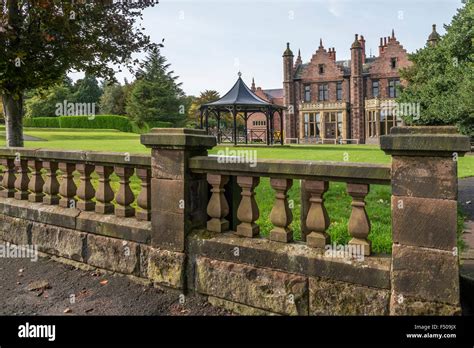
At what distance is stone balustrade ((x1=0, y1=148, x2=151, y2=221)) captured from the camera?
4.35 meters

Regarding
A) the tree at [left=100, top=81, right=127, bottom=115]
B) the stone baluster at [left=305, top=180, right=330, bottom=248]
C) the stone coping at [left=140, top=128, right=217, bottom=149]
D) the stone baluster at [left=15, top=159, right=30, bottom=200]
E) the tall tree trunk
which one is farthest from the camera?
the tree at [left=100, top=81, right=127, bottom=115]

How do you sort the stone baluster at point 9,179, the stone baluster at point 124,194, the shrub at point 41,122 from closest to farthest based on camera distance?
the stone baluster at point 124,194
the stone baluster at point 9,179
the shrub at point 41,122

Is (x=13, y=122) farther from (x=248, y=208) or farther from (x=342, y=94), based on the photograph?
(x=342, y=94)

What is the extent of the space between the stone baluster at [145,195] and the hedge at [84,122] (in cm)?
4578

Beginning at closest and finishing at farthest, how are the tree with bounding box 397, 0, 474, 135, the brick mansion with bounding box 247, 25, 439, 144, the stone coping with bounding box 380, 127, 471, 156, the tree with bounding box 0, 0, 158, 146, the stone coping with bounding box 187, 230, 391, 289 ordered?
the stone coping with bounding box 380, 127, 471, 156
the stone coping with bounding box 187, 230, 391, 289
the tree with bounding box 0, 0, 158, 146
the tree with bounding box 397, 0, 474, 135
the brick mansion with bounding box 247, 25, 439, 144

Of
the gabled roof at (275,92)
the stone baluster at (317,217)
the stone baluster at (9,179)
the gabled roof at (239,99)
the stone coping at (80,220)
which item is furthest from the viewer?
the gabled roof at (275,92)

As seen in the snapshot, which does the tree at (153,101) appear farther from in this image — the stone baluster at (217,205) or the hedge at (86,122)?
the stone baluster at (217,205)

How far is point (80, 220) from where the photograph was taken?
4676mm

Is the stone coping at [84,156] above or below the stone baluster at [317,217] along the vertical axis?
above

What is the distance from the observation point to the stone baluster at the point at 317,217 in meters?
3.38

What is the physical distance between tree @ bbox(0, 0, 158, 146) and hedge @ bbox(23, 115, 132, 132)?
127 ft

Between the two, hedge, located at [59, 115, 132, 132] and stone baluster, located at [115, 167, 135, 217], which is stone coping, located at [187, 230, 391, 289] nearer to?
stone baluster, located at [115, 167, 135, 217]

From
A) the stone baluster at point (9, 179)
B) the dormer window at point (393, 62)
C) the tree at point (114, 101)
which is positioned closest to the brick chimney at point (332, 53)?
the dormer window at point (393, 62)
